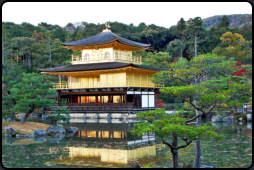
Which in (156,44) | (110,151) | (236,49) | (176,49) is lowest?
(110,151)

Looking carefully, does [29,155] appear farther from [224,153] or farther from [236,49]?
[236,49]

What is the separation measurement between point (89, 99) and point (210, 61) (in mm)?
23540

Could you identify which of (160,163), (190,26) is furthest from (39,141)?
(190,26)

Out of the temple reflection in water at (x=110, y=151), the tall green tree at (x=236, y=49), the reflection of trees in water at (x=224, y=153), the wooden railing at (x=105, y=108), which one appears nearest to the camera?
the reflection of trees in water at (x=224, y=153)

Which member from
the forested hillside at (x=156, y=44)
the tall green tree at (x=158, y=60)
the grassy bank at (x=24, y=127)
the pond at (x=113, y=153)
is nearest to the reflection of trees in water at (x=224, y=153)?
the pond at (x=113, y=153)

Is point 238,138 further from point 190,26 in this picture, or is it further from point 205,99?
→ point 190,26

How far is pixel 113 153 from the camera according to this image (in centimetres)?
1151

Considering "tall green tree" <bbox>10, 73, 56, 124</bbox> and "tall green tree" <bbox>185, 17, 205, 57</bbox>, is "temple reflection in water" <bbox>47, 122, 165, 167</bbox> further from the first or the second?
"tall green tree" <bbox>185, 17, 205, 57</bbox>

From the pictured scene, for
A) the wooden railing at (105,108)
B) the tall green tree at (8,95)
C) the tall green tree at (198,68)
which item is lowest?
the wooden railing at (105,108)

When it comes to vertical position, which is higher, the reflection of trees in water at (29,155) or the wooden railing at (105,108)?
the wooden railing at (105,108)

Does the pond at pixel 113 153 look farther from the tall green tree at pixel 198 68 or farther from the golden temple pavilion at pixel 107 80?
the golden temple pavilion at pixel 107 80

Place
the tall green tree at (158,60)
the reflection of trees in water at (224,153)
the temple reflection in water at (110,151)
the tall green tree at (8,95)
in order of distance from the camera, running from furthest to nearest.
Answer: the tall green tree at (158,60) → the tall green tree at (8,95) → the temple reflection in water at (110,151) → the reflection of trees in water at (224,153)

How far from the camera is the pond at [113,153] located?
31.8ft

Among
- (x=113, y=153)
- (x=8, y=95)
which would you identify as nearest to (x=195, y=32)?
(x=8, y=95)
